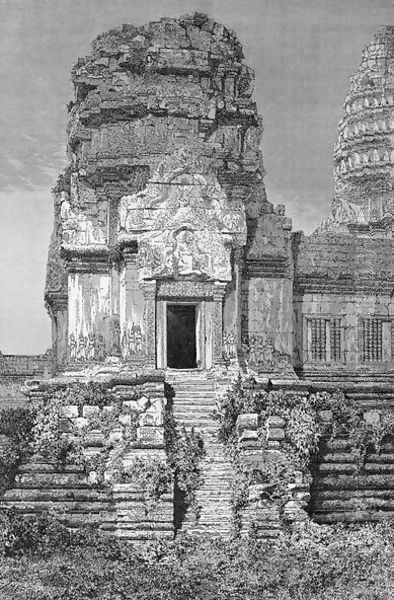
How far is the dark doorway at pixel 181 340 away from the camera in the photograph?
1037 inches

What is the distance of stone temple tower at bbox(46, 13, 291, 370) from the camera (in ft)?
71.9

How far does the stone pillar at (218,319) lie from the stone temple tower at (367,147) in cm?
1325

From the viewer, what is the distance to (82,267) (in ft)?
75.6

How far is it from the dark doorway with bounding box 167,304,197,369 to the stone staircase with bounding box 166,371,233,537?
5.53 meters

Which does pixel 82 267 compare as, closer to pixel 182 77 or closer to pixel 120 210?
pixel 120 210

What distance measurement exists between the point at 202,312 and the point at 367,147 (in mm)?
15751

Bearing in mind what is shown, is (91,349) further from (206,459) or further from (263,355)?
(206,459)

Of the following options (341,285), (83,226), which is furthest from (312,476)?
(83,226)

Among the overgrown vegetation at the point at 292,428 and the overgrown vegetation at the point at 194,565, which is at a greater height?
the overgrown vegetation at the point at 292,428

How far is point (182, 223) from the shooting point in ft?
71.8

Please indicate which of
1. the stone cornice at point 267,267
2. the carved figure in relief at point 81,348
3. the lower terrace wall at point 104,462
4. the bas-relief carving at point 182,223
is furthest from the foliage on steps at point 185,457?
the stone cornice at point 267,267

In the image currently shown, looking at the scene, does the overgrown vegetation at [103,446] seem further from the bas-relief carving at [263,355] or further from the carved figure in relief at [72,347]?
the bas-relief carving at [263,355]

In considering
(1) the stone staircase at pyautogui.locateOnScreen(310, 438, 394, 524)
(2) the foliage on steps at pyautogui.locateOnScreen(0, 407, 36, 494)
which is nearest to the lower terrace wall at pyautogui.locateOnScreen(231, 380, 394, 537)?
(1) the stone staircase at pyautogui.locateOnScreen(310, 438, 394, 524)

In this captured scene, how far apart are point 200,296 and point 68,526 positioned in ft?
26.4
